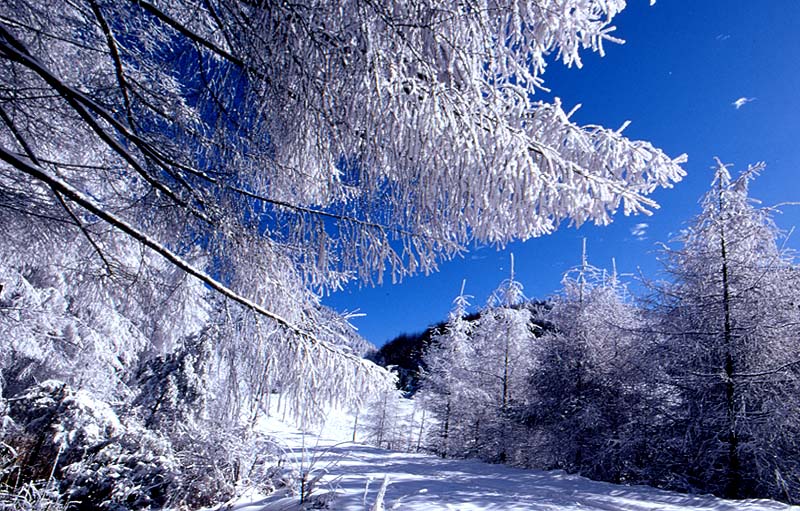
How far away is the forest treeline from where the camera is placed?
6.88 m

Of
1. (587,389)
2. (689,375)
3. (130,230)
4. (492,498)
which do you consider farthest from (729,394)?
(130,230)

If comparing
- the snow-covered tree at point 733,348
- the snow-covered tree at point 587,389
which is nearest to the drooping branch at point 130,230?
the snow-covered tree at point 733,348

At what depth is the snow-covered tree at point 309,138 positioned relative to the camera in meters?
2.04

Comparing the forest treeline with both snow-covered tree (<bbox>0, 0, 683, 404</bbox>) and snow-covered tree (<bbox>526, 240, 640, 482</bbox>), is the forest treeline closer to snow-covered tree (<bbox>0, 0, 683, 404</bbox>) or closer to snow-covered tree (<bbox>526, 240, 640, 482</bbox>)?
snow-covered tree (<bbox>526, 240, 640, 482</bbox>)

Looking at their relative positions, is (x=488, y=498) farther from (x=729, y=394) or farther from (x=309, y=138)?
(x=729, y=394)

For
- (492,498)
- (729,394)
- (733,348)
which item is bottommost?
(492,498)

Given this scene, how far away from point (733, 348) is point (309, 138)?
8.56m

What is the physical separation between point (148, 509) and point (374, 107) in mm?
6917

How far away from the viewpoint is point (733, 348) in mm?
7203

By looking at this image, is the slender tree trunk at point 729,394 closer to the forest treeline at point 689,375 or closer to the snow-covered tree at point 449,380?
the forest treeline at point 689,375

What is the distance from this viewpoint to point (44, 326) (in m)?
7.24

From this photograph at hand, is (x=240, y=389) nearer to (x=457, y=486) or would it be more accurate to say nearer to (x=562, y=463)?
(x=457, y=486)

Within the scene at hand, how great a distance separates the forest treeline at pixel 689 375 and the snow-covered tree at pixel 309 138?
6991 mm

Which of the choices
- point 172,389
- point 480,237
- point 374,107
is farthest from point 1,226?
point 172,389
